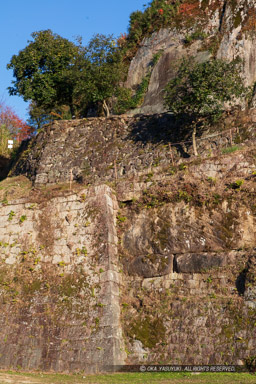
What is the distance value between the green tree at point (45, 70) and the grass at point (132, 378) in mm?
20903

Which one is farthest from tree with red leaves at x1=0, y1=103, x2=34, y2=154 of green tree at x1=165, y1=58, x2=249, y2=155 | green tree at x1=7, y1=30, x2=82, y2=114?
green tree at x1=165, y1=58, x2=249, y2=155

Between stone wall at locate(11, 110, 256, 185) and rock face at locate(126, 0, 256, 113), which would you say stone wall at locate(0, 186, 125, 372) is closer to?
stone wall at locate(11, 110, 256, 185)

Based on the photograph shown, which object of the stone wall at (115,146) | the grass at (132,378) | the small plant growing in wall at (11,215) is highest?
the stone wall at (115,146)

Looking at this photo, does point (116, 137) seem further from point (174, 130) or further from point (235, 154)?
point (235, 154)

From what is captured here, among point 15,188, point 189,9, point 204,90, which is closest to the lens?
point 204,90

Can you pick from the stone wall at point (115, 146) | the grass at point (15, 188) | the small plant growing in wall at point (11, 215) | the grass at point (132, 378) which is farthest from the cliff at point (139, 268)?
the grass at point (15, 188)

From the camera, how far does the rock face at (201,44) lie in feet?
96.3

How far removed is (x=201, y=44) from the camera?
32875 mm

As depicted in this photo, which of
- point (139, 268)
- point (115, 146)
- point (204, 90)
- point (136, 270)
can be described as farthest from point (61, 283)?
point (204, 90)

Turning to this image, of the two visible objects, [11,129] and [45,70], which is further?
[11,129]

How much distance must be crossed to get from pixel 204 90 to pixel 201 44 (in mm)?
10680

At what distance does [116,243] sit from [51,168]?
10266mm

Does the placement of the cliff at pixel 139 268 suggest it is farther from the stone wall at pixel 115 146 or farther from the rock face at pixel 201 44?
the rock face at pixel 201 44

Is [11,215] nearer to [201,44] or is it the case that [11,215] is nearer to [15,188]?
[15,188]
